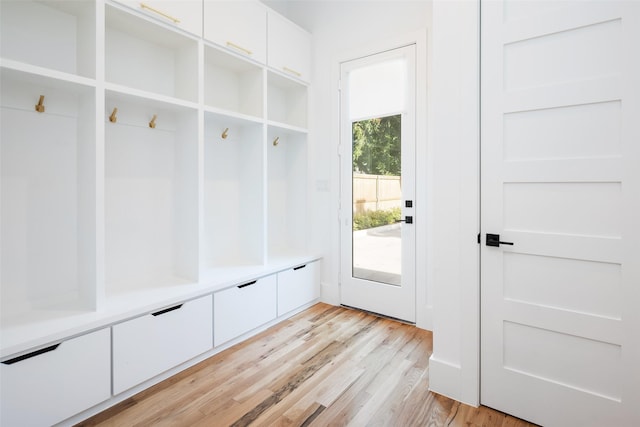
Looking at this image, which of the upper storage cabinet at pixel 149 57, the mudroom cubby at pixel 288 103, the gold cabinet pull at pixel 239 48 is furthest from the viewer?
the mudroom cubby at pixel 288 103

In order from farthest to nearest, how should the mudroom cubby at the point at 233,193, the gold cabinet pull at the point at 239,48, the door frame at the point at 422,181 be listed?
the mudroom cubby at the point at 233,193
the door frame at the point at 422,181
the gold cabinet pull at the point at 239,48

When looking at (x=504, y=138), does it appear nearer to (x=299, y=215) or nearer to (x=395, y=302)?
(x=395, y=302)

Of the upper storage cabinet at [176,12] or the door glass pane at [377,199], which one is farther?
the door glass pane at [377,199]

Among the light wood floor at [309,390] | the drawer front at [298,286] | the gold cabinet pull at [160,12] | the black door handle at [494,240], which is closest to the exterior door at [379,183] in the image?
the drawer front at [298,286]

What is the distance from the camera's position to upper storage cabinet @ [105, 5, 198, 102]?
224cm

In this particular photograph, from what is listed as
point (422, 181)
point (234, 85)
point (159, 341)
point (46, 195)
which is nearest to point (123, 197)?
point (46, 195)

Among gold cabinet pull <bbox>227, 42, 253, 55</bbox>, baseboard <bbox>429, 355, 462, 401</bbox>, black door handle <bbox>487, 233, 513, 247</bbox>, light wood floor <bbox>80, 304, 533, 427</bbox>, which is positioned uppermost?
gold cabinet pull <bbox>227, 42, 253, 55</bbox>

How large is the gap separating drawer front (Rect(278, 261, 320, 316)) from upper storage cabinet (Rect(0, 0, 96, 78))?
2104mm

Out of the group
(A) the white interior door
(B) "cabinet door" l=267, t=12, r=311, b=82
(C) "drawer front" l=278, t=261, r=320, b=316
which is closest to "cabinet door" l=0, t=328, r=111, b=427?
(C) "drawer front" l=278, t=261, r=320, b=316

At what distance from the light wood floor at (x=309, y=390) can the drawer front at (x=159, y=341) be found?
0.13 metres

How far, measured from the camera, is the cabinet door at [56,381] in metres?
1.49

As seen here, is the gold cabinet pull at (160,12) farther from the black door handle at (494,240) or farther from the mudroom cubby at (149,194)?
the black door handle at (494,240)

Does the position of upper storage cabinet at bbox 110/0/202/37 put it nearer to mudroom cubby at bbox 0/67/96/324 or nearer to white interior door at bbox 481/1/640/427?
mudroom cubby at bbox 0/67/96/324

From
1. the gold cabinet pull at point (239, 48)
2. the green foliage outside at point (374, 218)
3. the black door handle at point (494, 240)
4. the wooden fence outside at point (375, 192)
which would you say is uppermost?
the gold cabinet pull at point (239, 48)
